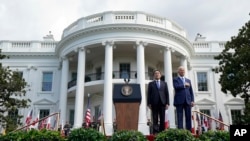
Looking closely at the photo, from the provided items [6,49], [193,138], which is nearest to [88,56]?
[6,49]

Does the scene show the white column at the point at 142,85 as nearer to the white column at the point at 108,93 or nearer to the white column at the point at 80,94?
the white column at the point at 108,93

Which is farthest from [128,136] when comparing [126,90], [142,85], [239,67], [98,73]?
[98,73]

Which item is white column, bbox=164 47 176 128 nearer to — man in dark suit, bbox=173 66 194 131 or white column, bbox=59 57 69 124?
white column, bbox=59 57 69 124

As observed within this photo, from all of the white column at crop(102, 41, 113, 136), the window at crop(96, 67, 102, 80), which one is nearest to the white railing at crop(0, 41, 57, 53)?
the window at crop(96, 67, 102, 80)

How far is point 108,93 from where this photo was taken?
21.8 m

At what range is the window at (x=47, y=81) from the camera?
28172 mm

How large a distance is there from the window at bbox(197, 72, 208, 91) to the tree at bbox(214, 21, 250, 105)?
8924 mm

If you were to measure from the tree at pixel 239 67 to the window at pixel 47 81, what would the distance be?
51.1 ft

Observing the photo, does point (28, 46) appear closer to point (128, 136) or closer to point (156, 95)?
point (156, 95)

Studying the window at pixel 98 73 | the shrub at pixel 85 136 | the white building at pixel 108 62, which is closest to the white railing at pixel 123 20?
the white building at pixel 108 62

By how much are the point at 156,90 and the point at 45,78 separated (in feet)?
67.2

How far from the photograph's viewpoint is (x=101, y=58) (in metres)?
26.8

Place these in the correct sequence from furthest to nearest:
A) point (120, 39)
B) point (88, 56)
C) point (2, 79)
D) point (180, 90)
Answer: point (88, 56), point (120, 39), point (2, 79), point (180, 90)

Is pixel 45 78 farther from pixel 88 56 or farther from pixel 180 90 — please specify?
pixel 180 90
